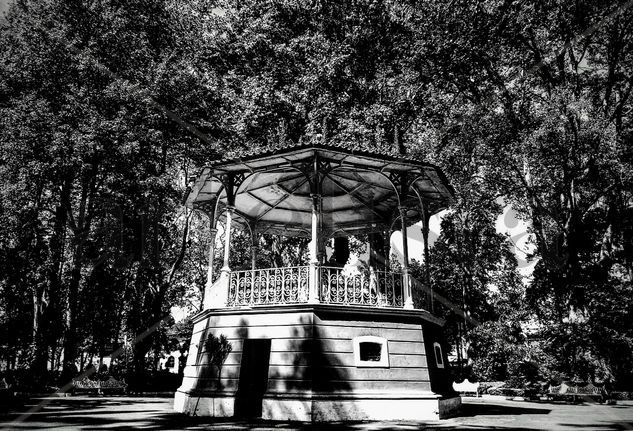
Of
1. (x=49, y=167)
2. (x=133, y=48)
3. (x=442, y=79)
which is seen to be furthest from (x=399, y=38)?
(x=49, y=167)

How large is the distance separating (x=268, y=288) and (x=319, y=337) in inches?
83.5

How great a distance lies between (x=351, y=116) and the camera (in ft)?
73.8

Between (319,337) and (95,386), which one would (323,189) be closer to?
(319,337)

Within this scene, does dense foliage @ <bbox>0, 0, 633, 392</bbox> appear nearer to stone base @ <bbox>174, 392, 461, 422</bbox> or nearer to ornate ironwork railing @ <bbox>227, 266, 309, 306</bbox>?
ornate ironwork railing @ <bbox>227, 266, 309, 306</bbox>

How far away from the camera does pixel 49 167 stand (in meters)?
23.6

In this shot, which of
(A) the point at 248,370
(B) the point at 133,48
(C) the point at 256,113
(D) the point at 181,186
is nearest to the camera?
(A) the point at 248,370

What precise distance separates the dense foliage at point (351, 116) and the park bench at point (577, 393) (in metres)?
1.25

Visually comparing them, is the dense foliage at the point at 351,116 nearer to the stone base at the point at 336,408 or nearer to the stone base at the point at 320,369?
the stone base at the point at 320,369

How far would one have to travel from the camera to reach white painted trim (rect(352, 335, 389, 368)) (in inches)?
488

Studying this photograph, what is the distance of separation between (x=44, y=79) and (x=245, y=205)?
14712 mm

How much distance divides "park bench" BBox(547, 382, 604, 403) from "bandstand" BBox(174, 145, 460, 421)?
10.9m

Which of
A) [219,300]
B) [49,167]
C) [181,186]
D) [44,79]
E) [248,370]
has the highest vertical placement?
[44,79]

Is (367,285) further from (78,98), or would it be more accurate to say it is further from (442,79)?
(78,98)

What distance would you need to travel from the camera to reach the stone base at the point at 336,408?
11.5m
